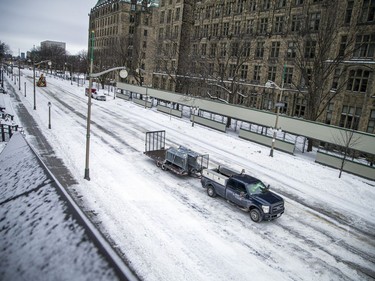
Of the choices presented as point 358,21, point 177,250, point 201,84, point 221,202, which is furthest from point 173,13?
point 177,250

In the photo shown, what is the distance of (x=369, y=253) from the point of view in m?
12.6

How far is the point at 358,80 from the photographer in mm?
33844

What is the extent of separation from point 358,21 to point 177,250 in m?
34.3

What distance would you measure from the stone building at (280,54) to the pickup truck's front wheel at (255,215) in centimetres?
1345

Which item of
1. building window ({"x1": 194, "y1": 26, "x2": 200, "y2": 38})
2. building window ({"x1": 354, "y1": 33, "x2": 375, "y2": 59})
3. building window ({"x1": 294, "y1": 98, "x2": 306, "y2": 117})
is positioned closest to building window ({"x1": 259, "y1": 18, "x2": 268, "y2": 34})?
building window ({"x1": 294, "y1": 98, "x2": 306, "y2": 117})

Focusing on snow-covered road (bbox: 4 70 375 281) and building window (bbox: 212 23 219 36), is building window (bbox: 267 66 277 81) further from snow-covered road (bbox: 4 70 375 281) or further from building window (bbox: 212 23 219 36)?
snow-covered road (bbox: 4 70 375 281)

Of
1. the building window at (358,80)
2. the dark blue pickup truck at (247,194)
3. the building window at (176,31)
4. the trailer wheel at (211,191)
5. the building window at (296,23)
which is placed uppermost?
the building window at (176,31)

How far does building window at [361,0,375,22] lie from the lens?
1261 inches

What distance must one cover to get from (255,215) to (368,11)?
101ft

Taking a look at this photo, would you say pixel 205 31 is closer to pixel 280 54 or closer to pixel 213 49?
pixel 213 49

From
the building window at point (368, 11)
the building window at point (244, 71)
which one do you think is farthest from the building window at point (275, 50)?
the building window at point (368, 11)

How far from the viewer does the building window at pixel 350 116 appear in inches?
1331

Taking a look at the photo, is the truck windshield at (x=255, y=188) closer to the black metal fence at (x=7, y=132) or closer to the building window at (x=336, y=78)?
the black metal fence at (x=7, y=132)

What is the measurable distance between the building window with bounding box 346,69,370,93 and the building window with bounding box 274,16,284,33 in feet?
45.9
